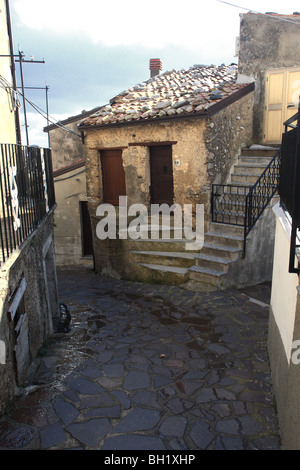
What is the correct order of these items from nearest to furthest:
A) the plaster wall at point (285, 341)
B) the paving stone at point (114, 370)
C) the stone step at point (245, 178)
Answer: the plaster wall at point (285, 341) < the paving stone at point (114, 370) < the stone step at point (245, 178)

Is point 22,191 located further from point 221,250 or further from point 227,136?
point 227,136

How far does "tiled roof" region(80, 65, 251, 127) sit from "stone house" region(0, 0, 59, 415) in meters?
3.32

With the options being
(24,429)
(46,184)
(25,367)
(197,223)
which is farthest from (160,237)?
(24,429)

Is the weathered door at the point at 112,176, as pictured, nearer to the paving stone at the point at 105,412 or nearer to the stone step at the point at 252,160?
the stone step at the point at 252,160

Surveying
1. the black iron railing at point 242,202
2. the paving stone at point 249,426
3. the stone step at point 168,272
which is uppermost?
the black iron railing at point 242,202

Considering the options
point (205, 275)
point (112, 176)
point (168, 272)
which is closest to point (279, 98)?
point (112, 176)

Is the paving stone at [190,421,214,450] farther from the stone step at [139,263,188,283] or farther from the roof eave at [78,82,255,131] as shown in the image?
the roof eave at [78,82,255,131]

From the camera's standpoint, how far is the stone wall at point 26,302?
13.0 feet

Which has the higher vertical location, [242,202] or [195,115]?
[195,115]

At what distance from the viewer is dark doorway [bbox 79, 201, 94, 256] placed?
14172 mm

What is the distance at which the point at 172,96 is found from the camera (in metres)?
11.0

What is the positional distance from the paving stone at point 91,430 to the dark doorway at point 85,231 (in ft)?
34.6

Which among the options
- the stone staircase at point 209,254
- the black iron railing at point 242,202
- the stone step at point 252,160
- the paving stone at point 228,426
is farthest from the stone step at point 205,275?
the paving stone at point 228,426

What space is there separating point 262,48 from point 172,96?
3036mm
